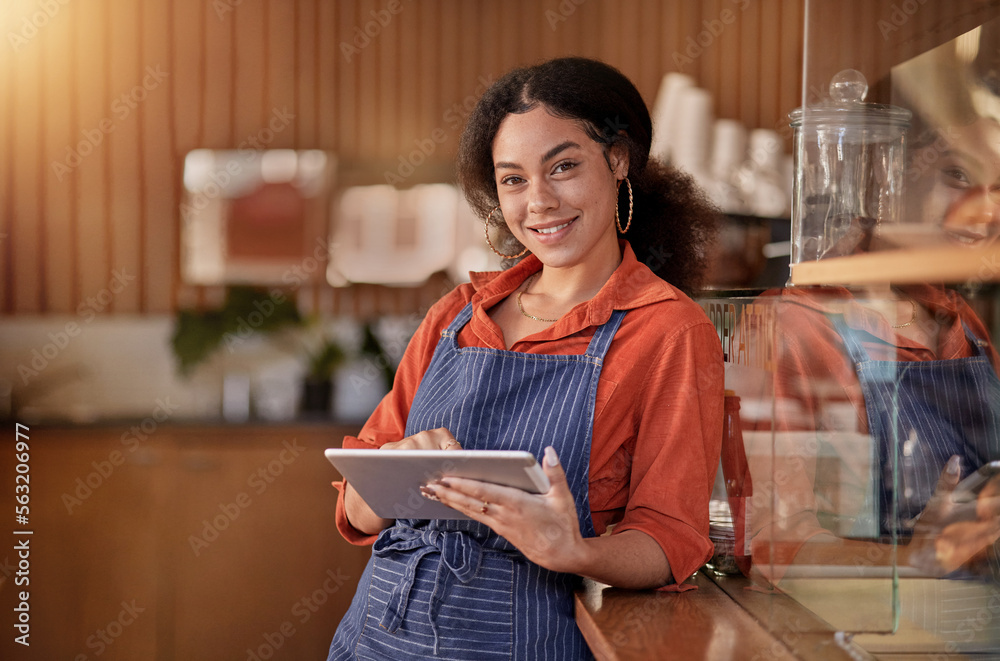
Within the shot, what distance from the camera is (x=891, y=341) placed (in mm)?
806

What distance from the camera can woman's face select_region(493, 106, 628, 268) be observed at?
138 cm

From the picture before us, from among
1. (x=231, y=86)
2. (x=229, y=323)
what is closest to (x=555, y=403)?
(x=229, y=323)

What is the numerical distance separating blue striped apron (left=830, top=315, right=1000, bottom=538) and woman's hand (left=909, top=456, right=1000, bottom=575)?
0.04 feet

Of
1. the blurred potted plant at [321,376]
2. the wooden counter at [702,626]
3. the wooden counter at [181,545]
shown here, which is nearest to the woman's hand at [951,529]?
the wooden counter at [702,626]

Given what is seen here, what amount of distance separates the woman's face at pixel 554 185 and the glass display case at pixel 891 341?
36 centimetres

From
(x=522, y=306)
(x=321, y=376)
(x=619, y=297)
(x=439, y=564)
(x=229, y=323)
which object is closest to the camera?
(x=439, y=564)

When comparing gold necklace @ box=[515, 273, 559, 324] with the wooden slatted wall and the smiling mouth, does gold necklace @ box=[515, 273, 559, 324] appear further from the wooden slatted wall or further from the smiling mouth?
A: the wooden slatted wall

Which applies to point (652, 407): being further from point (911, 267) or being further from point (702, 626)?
point (911, 267)

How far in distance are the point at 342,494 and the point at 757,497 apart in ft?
2.29

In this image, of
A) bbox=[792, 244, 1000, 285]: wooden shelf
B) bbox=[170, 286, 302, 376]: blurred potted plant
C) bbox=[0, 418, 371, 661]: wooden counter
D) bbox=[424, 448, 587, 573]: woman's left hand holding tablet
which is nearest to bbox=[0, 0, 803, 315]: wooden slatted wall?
bbox=[170, 286, 302, 376]: blurred potted plant

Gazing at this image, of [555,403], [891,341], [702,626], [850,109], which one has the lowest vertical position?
[702,626]

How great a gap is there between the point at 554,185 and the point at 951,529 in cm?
84

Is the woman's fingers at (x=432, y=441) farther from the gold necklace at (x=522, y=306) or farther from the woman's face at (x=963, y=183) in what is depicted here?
the woman's face at (x=963, y=183)

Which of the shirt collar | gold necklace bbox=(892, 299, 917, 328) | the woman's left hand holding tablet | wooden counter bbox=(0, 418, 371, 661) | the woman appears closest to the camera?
gold necklace bbox=(892, 299, 917, 328)
